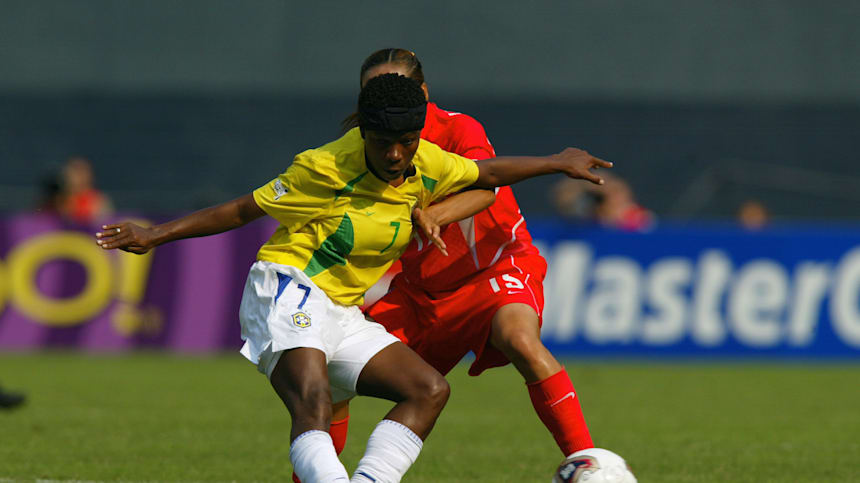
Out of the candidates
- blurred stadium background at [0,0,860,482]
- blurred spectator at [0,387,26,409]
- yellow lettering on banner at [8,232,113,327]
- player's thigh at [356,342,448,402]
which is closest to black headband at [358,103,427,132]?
player's thigh at [356,342,448,402]

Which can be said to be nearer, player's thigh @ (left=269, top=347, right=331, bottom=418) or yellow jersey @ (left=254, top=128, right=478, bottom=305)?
player's thigh @ (left=269, top=347, right=331, bottom=418)

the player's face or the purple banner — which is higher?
the player's face

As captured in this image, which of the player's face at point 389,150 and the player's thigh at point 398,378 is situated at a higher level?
the player's face at point 389,150

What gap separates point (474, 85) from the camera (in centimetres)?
2152

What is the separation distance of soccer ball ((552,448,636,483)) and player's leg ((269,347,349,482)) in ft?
3.20

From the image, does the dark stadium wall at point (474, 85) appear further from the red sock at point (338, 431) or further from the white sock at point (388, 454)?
the white sock at point (388, 454)

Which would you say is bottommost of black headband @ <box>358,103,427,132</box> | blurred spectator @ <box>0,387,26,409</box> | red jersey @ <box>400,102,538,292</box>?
blurred spectator @ <box>0,387,26,409</box>

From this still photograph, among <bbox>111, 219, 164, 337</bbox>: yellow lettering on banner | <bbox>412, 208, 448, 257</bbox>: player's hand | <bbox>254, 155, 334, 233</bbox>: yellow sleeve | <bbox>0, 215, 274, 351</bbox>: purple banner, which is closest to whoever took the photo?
<bbox>254, 155, 334, 233</bbox>: yellow sleeve

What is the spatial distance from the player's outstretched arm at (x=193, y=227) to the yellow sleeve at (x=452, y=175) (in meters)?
0.72

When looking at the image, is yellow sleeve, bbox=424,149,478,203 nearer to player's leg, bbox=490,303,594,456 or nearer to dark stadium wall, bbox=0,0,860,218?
player's leg, bbox=490,303,594,456

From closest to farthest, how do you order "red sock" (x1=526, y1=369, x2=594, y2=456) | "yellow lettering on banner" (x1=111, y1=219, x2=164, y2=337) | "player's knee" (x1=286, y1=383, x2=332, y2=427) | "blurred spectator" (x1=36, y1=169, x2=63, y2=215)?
"player's knee" (x1=286, y1=383, x2=332, y2=427) < "red sock" (x1=526, y1=369, x2=594, y2=456) < "yellow lettering on banner" (x1=111, y1=219, x2=164, y2=337) < "blurred spectator" (x1=36, y1=169, x2=63, y2=215)

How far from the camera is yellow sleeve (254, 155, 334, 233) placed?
189 inches

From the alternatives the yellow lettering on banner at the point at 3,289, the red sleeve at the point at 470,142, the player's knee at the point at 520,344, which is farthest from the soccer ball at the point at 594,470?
the yellow lettering on banner at the point at 3,289

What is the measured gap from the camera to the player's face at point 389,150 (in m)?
4.71
